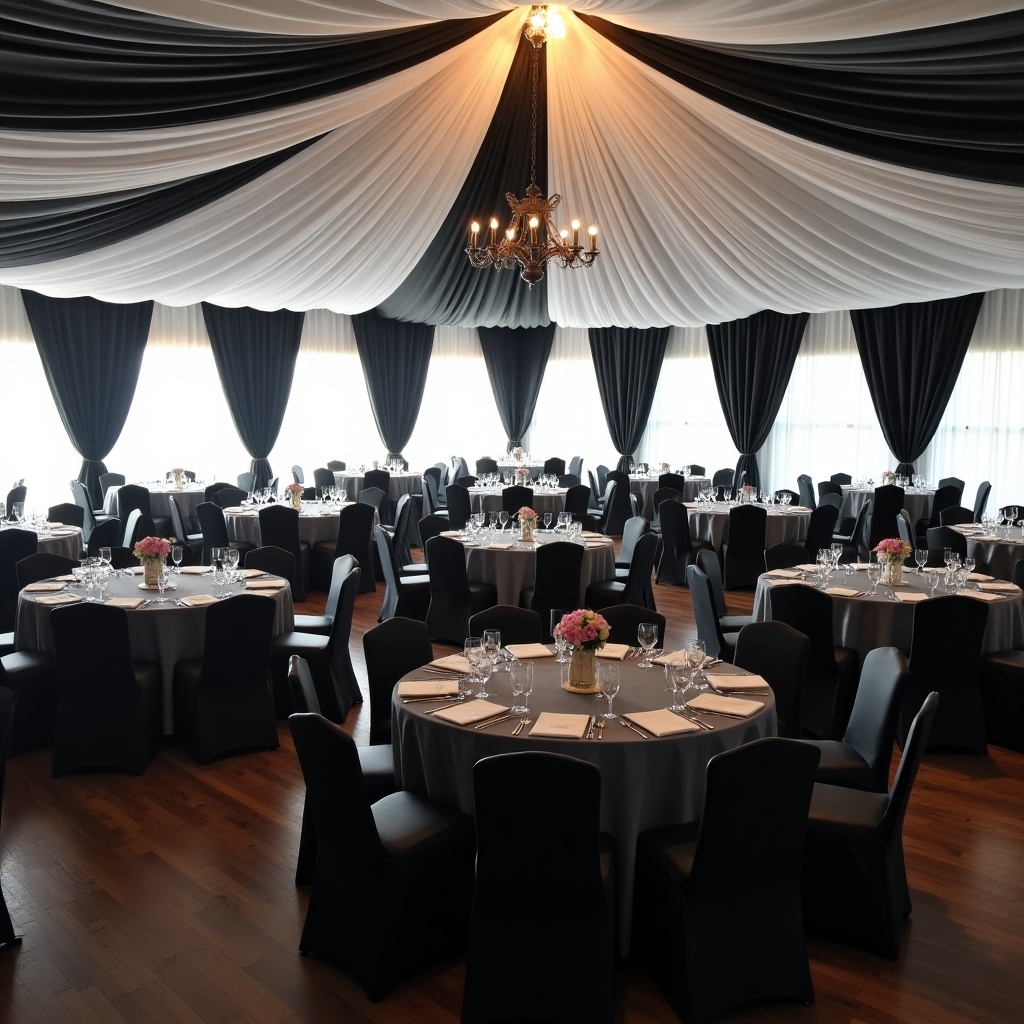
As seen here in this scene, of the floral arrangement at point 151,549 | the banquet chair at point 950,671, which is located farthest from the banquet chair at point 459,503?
the banquet chair at point 950,671

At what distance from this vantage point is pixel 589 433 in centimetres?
1752

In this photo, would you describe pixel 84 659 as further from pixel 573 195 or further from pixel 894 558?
pixel 573 195

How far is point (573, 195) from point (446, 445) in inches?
292

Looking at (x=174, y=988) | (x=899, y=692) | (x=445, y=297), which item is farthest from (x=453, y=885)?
(x=445, y=297)

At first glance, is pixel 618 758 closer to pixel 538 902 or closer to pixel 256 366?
pixel 538 902

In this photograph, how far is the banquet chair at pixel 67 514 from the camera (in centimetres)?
988

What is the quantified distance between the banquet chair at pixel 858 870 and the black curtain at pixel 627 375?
12.9m

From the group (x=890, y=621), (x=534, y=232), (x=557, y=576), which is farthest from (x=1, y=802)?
(x=534, y=232)

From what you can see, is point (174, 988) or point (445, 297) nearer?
point (174, 988)

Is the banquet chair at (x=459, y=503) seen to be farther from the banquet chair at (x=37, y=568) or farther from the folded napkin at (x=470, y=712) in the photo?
the folded napkin at (x=470, y=712)

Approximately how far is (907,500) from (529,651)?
872 centimetres

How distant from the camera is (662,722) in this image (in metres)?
3.73

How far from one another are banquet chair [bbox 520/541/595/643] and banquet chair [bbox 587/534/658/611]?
404 millimetres

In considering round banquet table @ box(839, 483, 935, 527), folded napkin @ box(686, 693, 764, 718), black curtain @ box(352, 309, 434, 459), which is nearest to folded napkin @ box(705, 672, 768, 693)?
folded napkin @ box(686, 693, 764, 718)
